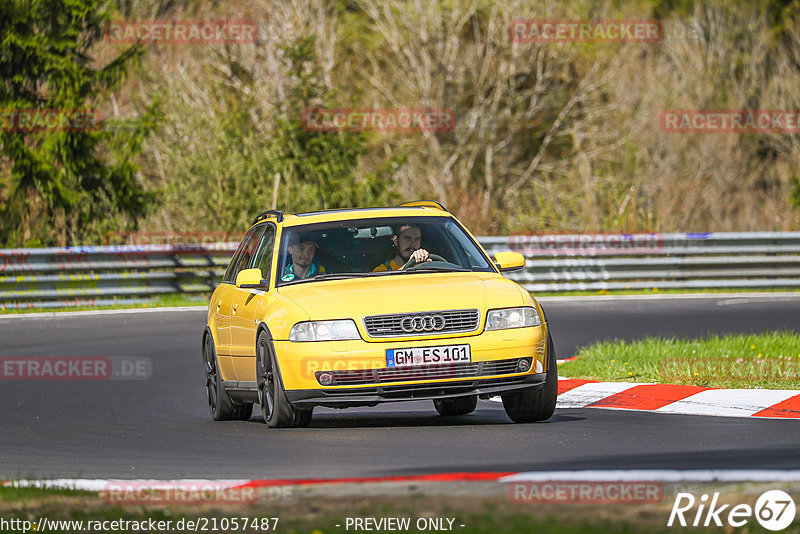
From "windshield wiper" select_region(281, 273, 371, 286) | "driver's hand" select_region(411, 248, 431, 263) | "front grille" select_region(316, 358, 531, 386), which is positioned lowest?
"front grille" select_region(316, 358, 531, 386)

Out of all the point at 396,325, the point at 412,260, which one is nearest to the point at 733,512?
the point at 396,325

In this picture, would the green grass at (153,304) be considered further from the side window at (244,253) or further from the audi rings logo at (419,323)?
the audi rings logo at (419,323)

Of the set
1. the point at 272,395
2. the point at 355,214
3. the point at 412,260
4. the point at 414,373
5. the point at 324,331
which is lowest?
the point at 272,395

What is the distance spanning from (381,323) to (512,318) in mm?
921

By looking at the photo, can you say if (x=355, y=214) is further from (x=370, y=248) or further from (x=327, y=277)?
(x=327, y=277)

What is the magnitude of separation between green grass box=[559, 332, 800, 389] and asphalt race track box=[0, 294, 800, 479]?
50.6 inches

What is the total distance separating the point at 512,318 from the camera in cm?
970

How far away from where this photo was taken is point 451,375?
31.0 ft

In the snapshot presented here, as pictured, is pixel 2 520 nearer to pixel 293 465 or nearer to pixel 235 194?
pixel 293 465

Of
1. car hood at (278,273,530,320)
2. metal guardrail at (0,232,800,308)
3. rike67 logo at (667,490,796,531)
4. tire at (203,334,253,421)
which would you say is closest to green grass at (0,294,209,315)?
metal guardrail at (0,232,800,308)

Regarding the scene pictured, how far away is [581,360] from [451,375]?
4.83m

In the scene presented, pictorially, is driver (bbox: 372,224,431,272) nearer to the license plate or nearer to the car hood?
the car hood

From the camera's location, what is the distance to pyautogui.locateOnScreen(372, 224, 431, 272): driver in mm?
10727

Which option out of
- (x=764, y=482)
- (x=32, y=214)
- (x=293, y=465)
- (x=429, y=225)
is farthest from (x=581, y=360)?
(x=32, y=214)
